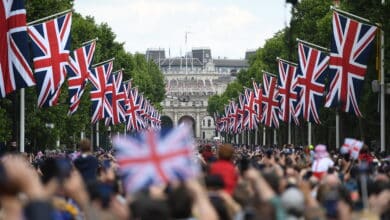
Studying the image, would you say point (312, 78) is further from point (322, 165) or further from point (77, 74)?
point (322, 165)

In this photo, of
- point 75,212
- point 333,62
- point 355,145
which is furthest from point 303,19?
point 75,212

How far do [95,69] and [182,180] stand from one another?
4618 centimetres

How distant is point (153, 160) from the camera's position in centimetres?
1145

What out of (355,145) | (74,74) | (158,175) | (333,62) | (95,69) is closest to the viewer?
(158,175)

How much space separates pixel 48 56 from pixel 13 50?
12.9 ft

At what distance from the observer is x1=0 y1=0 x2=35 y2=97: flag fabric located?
31.9 meters

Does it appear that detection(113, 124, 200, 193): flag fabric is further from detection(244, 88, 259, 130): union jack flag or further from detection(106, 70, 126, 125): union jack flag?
detection(244, 88, 259, 130): union jack flag

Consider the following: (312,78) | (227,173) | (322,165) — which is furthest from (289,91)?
(227,173)

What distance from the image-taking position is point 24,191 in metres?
10.1

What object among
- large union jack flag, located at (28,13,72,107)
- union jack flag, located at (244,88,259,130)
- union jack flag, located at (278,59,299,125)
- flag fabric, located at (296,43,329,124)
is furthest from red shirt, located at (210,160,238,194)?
union jack flag, located at (244,88,259,130)

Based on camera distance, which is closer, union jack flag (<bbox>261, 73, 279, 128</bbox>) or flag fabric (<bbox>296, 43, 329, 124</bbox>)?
flag fabric (<bbox>296, 43, 329, 124</bbox>)

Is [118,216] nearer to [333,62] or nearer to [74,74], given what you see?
[333,62]

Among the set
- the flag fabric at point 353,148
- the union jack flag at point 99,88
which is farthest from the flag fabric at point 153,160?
the union jack flag at point 99,88

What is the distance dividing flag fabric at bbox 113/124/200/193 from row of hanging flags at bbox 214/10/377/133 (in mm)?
27739
